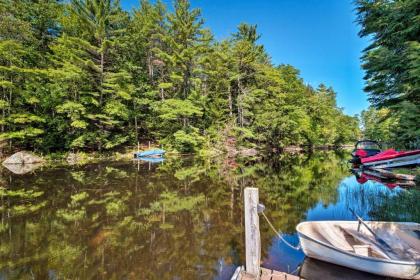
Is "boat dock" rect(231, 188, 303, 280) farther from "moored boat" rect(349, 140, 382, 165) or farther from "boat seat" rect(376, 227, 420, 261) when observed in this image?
"moored boat" rect(349, 140, 382, 165)

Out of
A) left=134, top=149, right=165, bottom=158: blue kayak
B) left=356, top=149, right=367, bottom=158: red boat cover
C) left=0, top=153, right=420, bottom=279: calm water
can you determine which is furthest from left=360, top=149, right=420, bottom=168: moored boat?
left=134, top=149, right=165, bottom=158: blue kayak

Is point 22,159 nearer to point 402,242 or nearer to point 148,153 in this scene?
point 148,153

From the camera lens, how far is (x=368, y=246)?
14.0 ft

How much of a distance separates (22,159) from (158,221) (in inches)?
812

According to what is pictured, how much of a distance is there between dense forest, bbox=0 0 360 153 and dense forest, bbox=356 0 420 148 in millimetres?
16035

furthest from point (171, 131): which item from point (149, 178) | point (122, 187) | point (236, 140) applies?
point (122, 187)

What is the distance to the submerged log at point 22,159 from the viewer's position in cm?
2093

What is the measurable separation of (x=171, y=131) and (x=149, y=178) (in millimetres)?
16342

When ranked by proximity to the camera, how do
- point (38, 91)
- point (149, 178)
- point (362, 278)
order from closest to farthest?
1. point (362, 278)
2. point (149, 178)
3. point (38, 91)

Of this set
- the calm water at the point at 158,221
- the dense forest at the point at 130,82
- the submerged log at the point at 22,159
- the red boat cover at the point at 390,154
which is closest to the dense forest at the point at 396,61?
the red boat cover at the point at 390,154

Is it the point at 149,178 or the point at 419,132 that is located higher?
the point at 419,132

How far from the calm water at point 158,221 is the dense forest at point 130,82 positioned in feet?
41.2

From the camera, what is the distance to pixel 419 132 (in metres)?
8.88

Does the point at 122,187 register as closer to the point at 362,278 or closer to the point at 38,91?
the point at 362,278
